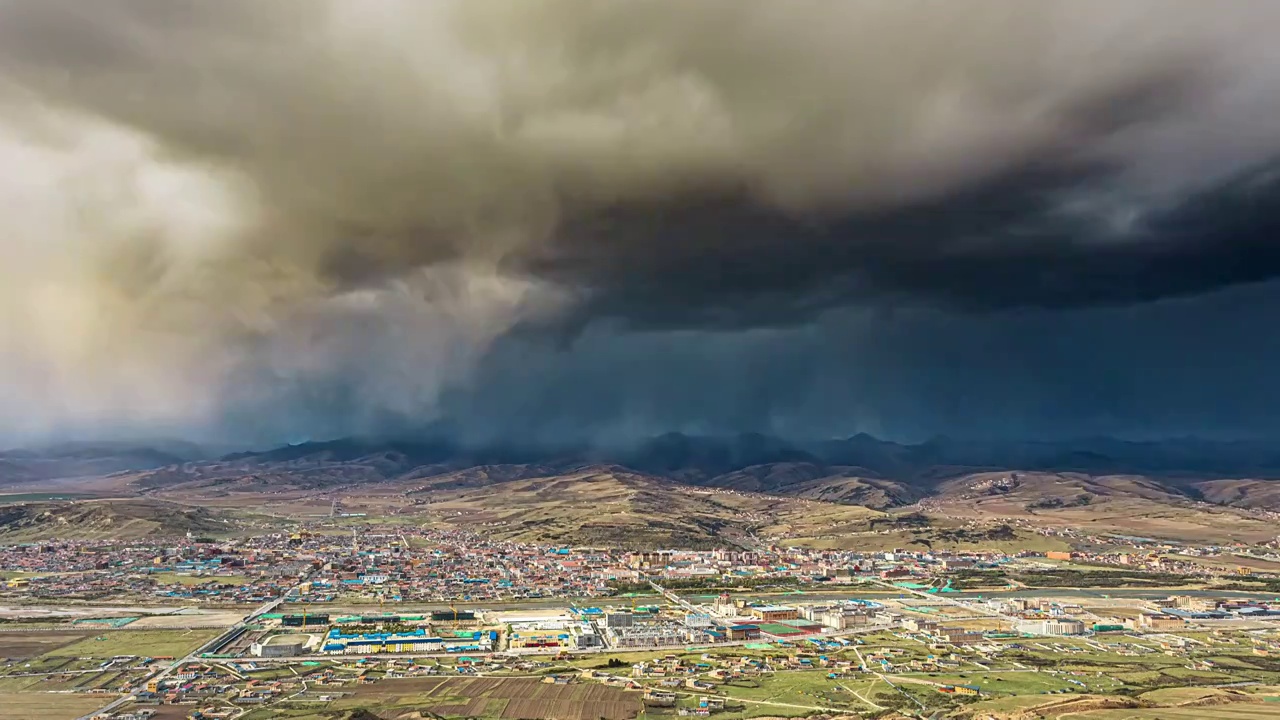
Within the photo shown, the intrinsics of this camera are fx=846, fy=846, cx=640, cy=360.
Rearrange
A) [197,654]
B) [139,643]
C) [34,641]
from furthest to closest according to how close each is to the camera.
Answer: [139,643]
[34,641]
[197,654]

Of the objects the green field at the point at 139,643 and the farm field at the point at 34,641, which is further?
the green field at the point at 139,643

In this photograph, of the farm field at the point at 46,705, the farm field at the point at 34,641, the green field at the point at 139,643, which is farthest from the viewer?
the green field at the point at 139,643

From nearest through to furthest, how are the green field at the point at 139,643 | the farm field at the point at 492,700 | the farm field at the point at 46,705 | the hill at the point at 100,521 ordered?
1. the farm field at the point at 46,705
2. the farm field at the point at 492,700
3. the green field at the point at 139,643
4. the hill at the point at 100,521

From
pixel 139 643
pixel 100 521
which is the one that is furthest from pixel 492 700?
pixel 100 521

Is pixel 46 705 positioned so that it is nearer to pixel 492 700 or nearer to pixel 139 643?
pixel 139 643

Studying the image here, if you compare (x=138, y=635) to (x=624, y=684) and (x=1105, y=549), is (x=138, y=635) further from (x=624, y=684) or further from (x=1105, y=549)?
(x=1105, y=549)

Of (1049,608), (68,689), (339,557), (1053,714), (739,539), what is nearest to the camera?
(1053,714)

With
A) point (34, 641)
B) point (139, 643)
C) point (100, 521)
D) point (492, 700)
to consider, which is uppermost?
point (100, 521)

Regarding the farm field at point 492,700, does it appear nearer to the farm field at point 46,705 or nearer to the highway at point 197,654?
the highway at point 197,654

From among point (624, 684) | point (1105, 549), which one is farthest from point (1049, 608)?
point (1105, 549)

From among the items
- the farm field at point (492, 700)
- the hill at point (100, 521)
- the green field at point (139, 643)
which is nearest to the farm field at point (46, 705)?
the farm field at point (492, 700)

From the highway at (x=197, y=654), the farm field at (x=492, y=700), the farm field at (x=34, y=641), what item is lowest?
the farm field at (x=492, y=700)
